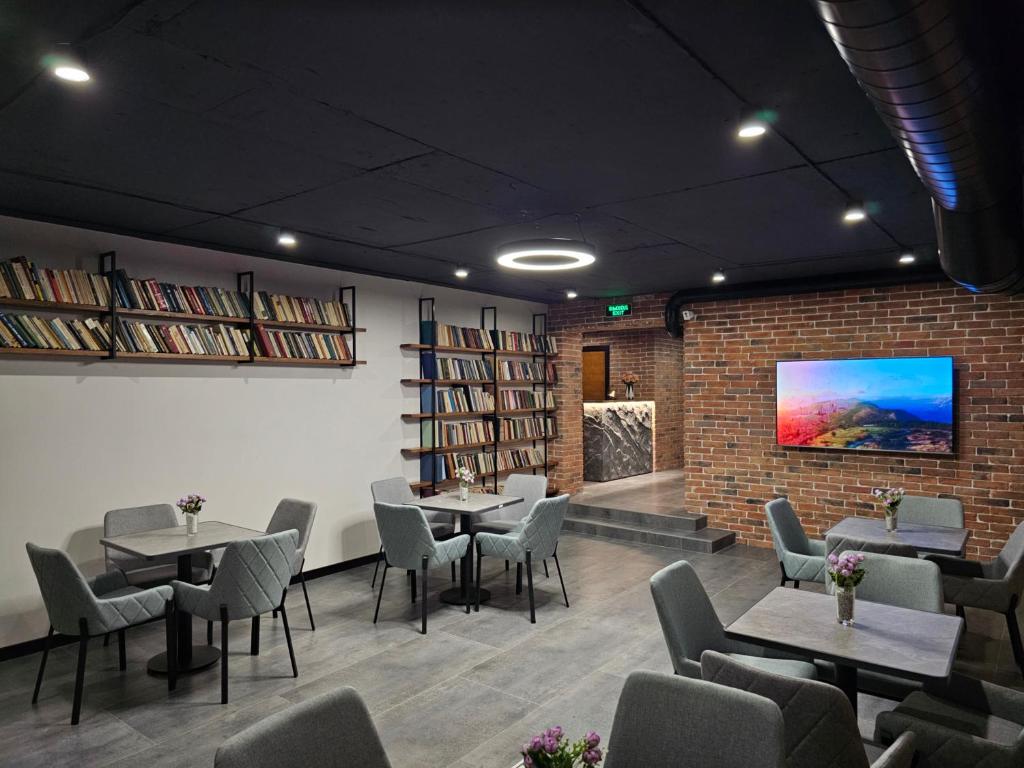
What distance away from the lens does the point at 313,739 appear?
158 cm

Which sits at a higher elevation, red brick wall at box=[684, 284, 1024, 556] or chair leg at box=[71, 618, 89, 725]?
red brick wall at box=[684, 284, 1024, 556]

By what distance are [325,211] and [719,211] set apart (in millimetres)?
2460

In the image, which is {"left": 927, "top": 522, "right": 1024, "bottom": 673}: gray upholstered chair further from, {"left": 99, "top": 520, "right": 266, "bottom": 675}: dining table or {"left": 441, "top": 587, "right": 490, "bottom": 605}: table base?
{"left": 99, "top": 520, "right": 266, "bottom": 675}: dining table

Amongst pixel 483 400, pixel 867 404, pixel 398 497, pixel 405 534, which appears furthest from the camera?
pixel 483 400

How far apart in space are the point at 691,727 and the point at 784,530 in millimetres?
3176

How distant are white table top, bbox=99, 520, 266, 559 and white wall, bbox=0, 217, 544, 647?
0.54 meters

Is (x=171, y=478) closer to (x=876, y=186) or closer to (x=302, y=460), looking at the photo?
(x=302, y=460)

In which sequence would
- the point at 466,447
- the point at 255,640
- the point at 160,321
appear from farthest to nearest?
the point at 466,447
the point at 160,321
the point at 255,640

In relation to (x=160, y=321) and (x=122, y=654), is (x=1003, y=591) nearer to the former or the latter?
(x=122, y=654)

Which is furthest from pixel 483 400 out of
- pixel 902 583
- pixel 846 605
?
pixel 846 605

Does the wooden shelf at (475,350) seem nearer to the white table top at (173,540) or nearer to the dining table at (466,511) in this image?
the dining table at (466,511)

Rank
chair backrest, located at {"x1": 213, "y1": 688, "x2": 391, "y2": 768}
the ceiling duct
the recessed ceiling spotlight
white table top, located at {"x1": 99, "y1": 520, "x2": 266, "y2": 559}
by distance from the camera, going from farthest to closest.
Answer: the recessed ceiling spotlight, white table top, located at {"x1": 99, "y1": 520, "x2": 266, "y2": 559}, chair backrest, located at {"x1": 213, "y1": 688, "x2": 391, "y2": 768}, the ceiling duct

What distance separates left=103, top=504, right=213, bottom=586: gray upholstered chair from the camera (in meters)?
4.17

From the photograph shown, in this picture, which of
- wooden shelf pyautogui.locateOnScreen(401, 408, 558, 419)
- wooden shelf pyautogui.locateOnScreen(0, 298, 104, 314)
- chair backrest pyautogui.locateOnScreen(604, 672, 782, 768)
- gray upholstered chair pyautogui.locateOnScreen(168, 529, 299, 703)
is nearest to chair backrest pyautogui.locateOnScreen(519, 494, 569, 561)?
gray upholstered chair pyautogui.locateOnScreen(168, 529, 299, 703)
